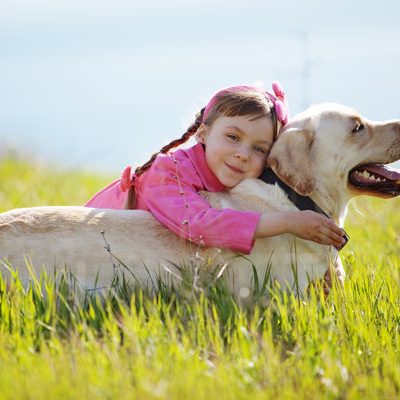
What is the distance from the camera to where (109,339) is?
3473mm

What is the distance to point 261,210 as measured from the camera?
4418mm

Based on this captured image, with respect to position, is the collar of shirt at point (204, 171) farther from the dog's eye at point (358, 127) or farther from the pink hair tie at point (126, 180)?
the dog's eye at point (358, 127)

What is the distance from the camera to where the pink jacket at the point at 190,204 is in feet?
13.8

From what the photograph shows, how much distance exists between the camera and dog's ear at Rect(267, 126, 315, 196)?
169 inches

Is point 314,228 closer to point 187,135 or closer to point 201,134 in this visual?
point 201,134

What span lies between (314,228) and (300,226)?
8 cm

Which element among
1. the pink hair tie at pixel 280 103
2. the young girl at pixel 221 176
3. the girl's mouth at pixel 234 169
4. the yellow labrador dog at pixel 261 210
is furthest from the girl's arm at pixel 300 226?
the pink hair tie at pixel 280 103

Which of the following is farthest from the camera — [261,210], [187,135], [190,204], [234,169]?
[187,135]

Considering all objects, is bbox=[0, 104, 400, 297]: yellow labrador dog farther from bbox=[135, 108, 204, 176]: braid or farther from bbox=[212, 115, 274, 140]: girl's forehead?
bbox=[135, 108, 204, 176]: braid

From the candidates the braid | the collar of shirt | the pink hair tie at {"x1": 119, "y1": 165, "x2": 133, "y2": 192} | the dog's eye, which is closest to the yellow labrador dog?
the dog's eye

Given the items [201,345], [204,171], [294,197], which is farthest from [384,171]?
[201,345]

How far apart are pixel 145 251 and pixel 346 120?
4.51 ft

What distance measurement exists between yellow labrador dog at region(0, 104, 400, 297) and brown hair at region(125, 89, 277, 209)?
0.19m

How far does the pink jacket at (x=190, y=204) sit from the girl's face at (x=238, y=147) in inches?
4.2
